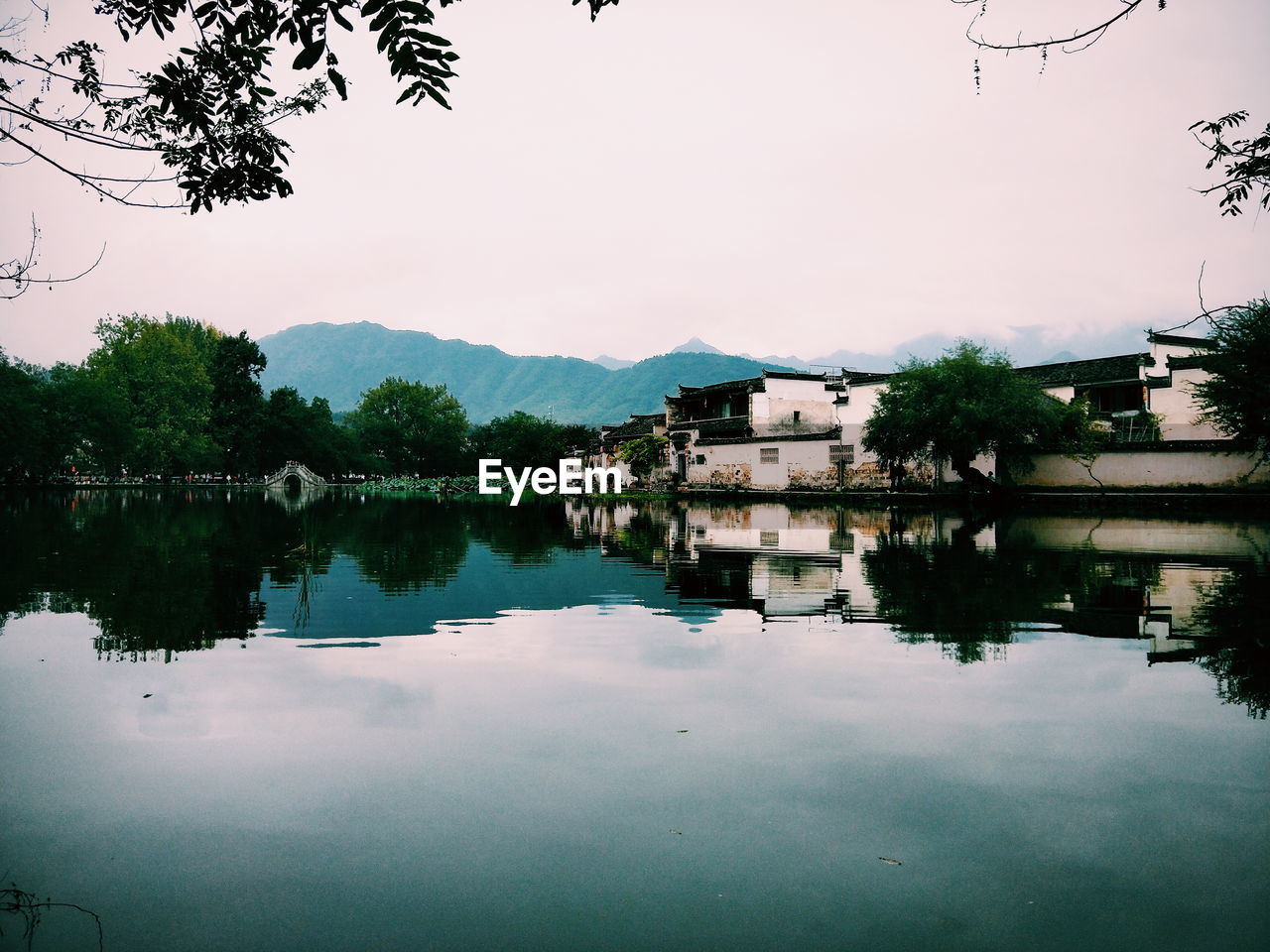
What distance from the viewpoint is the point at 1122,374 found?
40062mm

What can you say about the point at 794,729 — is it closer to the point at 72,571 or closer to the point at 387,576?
the point at 387,576

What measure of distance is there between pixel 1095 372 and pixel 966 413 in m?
11.5

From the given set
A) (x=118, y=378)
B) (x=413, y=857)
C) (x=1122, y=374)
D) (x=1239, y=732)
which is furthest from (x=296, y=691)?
(x=118, y=378)

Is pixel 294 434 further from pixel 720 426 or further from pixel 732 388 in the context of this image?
pixel 732 388

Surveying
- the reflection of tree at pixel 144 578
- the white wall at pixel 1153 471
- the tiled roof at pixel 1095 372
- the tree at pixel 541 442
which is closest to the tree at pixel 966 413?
the white wall at pixel 1153 471

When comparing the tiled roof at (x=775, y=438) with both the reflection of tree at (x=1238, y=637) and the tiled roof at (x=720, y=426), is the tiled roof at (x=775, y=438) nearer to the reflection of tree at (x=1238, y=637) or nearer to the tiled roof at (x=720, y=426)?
the tiled roof at (x=720, y=426)

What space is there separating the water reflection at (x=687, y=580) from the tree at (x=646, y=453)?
32987 mm

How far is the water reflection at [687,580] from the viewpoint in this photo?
888 centimetres

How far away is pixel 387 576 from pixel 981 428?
27756mm

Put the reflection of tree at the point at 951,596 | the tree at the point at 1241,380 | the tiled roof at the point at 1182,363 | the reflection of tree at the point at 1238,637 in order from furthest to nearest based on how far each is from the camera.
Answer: the tiled roof at the point at 1182,363 < the tree at the point at 1241,380 < the reflection of tree at the point at 951,596 < the reflection of tree at the point at 1238,637

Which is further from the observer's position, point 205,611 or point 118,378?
point 118,378

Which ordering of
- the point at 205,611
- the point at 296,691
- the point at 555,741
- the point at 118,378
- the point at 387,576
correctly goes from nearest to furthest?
1. the point at 555,741
2. the point at 296,691
3. the point at 205,611
4. the point at 387,576
5. the point at 118,378

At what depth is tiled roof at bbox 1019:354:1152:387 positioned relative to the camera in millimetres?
39875

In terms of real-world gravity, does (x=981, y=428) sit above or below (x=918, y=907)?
above
